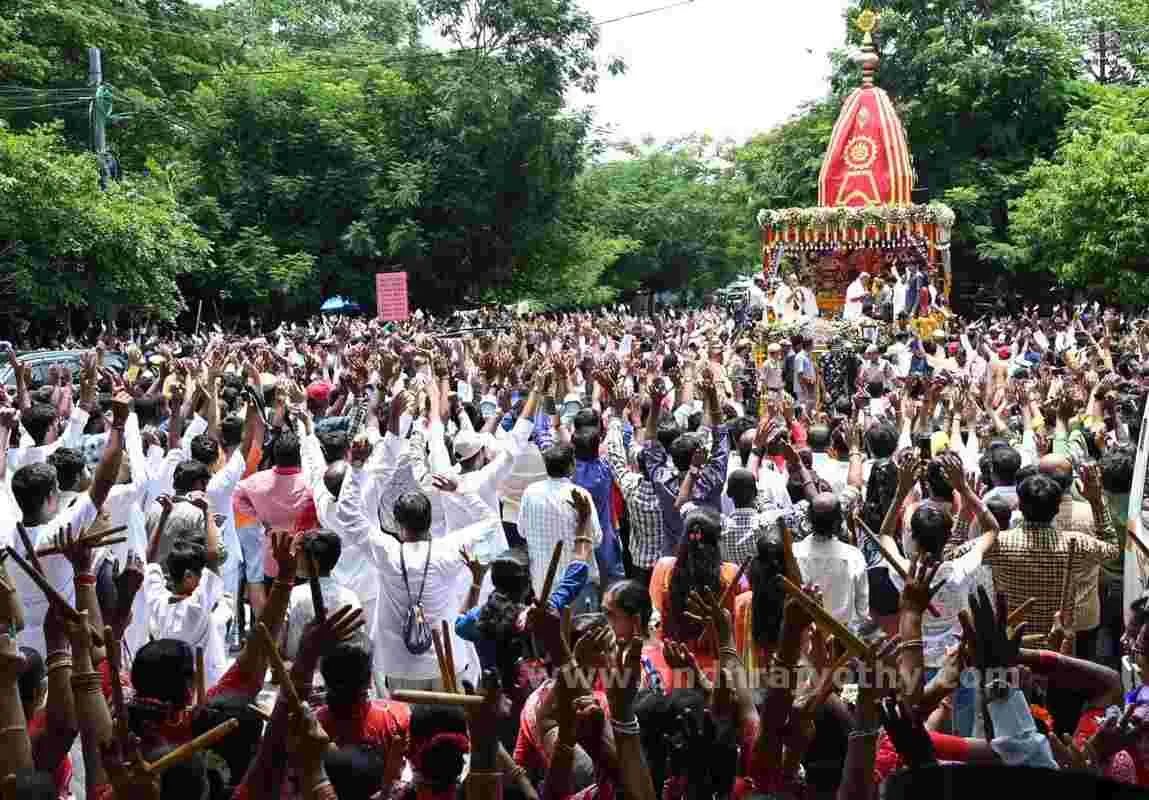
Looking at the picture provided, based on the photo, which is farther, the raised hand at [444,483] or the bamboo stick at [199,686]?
the raised hand at [444,483]

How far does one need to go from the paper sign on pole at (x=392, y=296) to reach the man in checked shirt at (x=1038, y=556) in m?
16.2

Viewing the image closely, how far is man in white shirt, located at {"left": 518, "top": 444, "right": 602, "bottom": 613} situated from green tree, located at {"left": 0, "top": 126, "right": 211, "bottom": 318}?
593 inches

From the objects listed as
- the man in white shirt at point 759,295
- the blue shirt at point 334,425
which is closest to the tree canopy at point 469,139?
the man in white shirt at point 759,295

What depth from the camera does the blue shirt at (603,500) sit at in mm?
6488

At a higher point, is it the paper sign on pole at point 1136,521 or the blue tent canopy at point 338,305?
the blue tent canopy at point 338,305

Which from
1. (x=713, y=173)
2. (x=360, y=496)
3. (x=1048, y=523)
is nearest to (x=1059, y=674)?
(x=1048, y=523)

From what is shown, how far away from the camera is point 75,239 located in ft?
65.2

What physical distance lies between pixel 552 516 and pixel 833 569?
1.36 m

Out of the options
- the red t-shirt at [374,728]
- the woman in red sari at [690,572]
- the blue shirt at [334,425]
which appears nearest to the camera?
the red t-shirt at [374,728]

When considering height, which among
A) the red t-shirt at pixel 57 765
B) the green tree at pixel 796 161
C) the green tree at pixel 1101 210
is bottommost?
the red t-shirt at pixel 57 765

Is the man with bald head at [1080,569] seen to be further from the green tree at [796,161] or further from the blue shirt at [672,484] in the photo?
the green tree at [796,161]

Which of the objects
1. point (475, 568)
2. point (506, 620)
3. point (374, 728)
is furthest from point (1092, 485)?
point (374, 728)

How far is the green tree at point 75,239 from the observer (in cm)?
1917

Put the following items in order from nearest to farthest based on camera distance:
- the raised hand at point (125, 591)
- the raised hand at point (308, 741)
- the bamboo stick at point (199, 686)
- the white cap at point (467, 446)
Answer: the raised hand at point (308, 741) < the raised hand at point (125, 591) < the bamboo stick at point (199, 686) < the white cap at point (467, 446)
